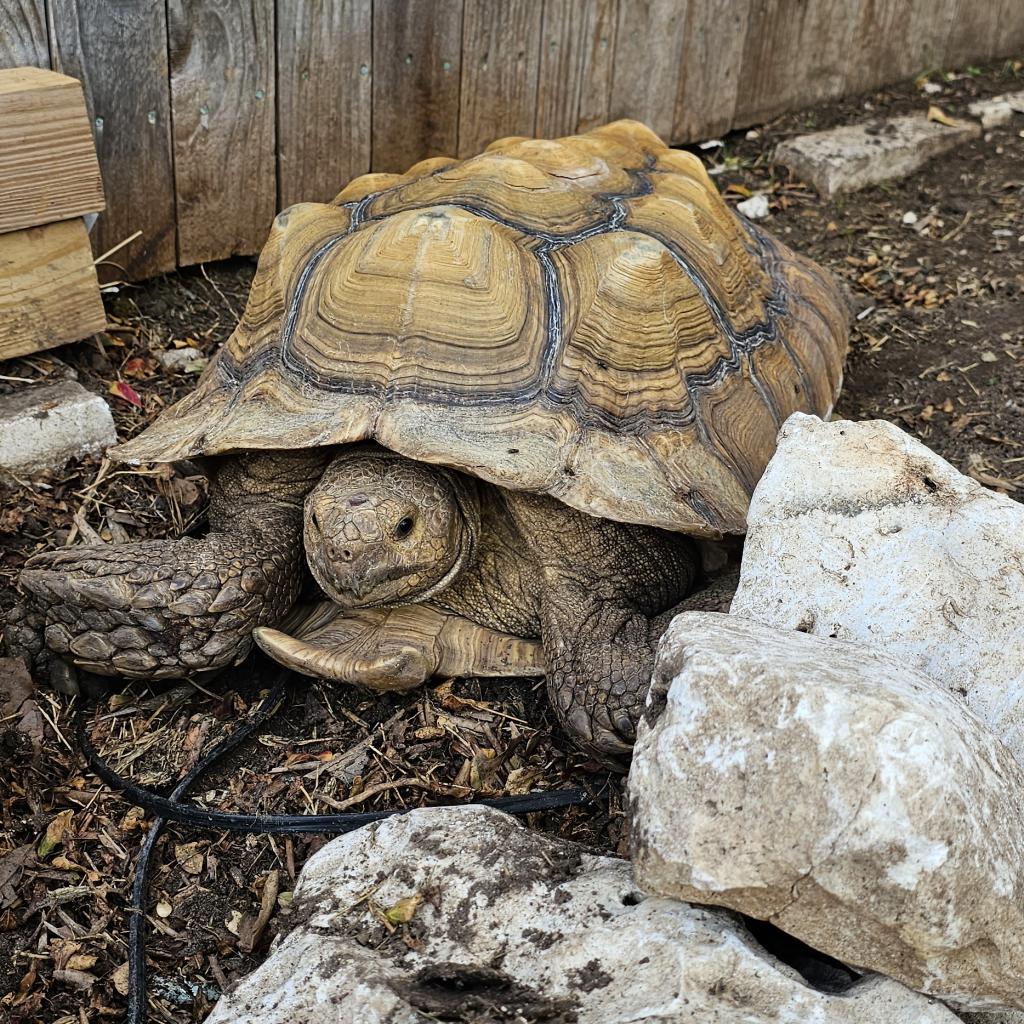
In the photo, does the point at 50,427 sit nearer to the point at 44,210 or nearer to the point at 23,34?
the point at 44,210

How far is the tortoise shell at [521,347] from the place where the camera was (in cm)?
267

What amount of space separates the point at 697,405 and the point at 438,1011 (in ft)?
5.39

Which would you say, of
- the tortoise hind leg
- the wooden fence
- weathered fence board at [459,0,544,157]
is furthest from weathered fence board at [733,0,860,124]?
the tortoise hind leg

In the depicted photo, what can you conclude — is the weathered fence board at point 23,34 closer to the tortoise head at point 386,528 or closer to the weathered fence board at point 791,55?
the tortoise head at point 386,528

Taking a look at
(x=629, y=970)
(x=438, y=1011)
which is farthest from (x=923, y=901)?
(x=438, y=1011)

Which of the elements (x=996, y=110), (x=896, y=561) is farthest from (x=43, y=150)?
(x=996, y=110)

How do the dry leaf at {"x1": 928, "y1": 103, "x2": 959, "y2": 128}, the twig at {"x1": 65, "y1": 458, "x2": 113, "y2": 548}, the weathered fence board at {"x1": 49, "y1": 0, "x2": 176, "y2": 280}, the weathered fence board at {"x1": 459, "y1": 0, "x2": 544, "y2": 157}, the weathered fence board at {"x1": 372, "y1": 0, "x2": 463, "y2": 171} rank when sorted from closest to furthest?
the twig at {"x1": 65, "y1": 458, "x2": 113, "y2": 548}
the weathered fence board at {"x1": 49, "y1": 0, "x2": 176, "y2": 280}
the weathered fence board at {"x1": 372, "y1": 0, "x2": 463, "y2": 171}
the weathered fence board at {"x1": 459, "y1": 0, "x2": 544, "y2": 157}
the dry leaf at {"x1": 928, "y1": 103, "x2": 959, "y2": 128}

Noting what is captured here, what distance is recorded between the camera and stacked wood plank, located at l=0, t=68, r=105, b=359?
3189mm

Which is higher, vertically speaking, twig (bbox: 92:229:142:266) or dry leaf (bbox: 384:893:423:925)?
twig (bbox: 92:229:142:266)

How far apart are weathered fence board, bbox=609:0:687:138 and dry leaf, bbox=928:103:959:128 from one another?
1.40 meters

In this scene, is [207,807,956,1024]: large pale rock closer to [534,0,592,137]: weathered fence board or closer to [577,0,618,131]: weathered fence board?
[534,0,592,137]: weathered fence board

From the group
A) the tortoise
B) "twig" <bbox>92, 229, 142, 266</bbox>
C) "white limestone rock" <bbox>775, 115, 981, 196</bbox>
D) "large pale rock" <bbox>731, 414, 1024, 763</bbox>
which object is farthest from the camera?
"white limestone rock" <bbox>775, 115, 981, 196</bbox>

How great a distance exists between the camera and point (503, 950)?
189cm

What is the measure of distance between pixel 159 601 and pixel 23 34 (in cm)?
Result: 180
